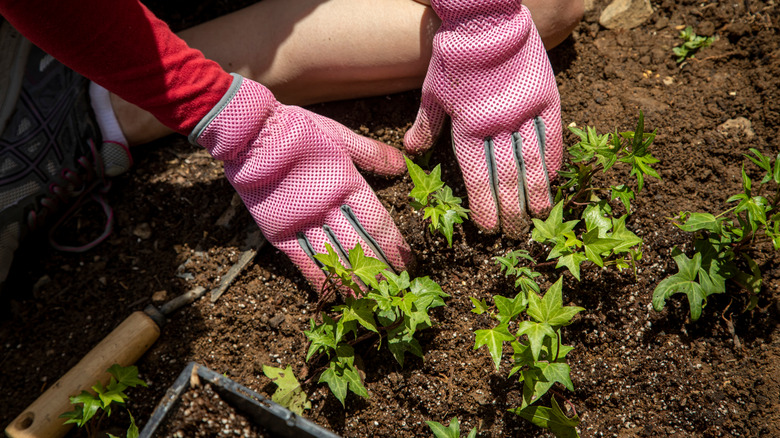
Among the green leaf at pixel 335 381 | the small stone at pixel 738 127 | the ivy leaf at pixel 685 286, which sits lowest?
the ivy leaf at pixel 685 286

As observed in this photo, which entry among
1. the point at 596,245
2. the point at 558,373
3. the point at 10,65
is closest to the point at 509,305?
the point at 558,373

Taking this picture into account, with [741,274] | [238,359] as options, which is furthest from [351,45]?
[741,274]

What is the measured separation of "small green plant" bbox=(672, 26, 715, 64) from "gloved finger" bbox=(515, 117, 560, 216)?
0.80m

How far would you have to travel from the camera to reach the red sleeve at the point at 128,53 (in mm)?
1611

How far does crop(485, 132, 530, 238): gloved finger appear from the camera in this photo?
6.51 ft

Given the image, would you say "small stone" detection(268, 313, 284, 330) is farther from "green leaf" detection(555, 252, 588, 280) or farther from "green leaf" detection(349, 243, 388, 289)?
"green leaf" detection(555, 252, 588, 280)

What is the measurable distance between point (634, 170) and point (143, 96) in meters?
1.75

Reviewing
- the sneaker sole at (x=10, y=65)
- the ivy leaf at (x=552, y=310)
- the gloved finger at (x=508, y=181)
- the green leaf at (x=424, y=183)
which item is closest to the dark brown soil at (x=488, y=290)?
the gloved finger at (x=508, y=181)

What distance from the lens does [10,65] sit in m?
2.27

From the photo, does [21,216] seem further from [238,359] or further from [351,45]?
[351,45]

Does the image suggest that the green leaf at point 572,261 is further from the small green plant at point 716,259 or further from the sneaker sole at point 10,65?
the sneaker sole at point 10,65

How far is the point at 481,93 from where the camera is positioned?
6.44 ft

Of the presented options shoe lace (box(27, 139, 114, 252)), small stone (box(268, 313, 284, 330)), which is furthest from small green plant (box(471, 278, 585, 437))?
shoe lace (box(27, 139, 114, 252))

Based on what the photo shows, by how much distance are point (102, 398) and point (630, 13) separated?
2.70m
